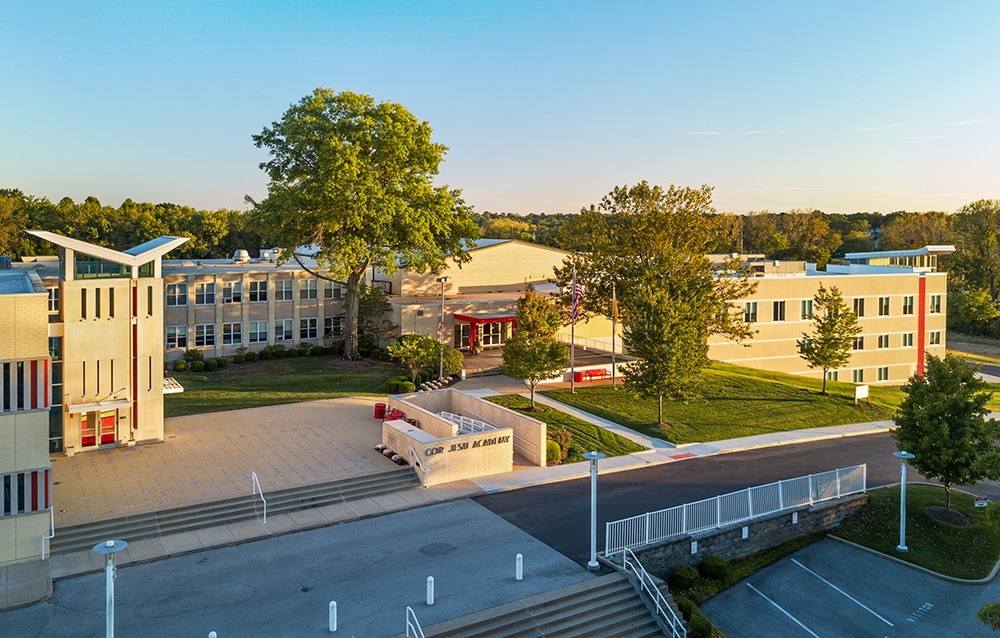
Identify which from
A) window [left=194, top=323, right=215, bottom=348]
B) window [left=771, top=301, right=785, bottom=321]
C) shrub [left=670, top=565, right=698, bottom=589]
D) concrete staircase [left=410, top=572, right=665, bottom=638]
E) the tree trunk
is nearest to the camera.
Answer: concrete staircase [left=410, top=572, right=665, bottom=638]

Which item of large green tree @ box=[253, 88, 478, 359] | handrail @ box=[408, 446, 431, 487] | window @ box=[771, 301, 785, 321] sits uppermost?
large green tree @ box=[253, 88, 478, 359]

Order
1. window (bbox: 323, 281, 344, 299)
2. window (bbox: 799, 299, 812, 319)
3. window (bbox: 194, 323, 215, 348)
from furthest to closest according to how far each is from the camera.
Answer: window (bbox: 799, 299, 812, 319)
window (bbox: 323, 281, 344, 299)
window (bbox: 194, 323, 215, 348)

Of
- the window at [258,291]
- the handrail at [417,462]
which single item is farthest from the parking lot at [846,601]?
the window at [258,291]

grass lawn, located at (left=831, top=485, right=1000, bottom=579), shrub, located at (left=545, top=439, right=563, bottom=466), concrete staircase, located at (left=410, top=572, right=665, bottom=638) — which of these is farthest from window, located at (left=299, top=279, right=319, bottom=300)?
concrete staircase, located at (left=410, top=572, right=665, bottom=638)

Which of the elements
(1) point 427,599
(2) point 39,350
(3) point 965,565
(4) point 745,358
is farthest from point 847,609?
(4) point 745,358

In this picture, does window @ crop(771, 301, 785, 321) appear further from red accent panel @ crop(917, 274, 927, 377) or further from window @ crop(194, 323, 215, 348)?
window @ crop(194, 323, 215, 348)

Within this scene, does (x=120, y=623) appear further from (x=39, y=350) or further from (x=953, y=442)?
(x=953, y=442)
